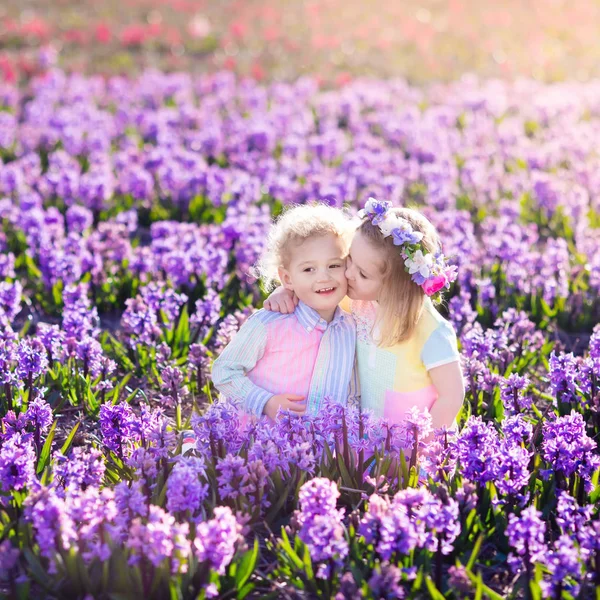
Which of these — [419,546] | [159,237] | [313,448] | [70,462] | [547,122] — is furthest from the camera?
[547,122]

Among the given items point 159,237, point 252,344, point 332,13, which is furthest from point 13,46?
point 252,344

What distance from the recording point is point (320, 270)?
4.52 metres

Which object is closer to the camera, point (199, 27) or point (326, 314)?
point (326, 314)

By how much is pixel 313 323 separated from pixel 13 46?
15.3 meters

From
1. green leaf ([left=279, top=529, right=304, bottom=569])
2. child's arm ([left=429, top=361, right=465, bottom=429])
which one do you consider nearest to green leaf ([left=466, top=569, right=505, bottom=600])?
green leaf ([left=279, top=529, right=304, bottom=569])

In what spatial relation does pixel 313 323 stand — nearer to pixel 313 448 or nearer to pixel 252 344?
pixel 252 344

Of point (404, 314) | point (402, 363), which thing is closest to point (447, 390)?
point (402, 363)

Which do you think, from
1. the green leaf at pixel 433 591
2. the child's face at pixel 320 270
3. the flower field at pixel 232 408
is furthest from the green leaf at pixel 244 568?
the child's face at pixel 320 270

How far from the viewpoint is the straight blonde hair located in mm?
4387

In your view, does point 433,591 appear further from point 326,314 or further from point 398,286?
point 326,314

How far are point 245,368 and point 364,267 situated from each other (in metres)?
0.84

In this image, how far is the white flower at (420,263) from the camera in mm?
4238

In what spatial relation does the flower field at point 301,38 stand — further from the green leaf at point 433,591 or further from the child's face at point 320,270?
the green leaf at point 433,591

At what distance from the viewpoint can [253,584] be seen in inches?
141
